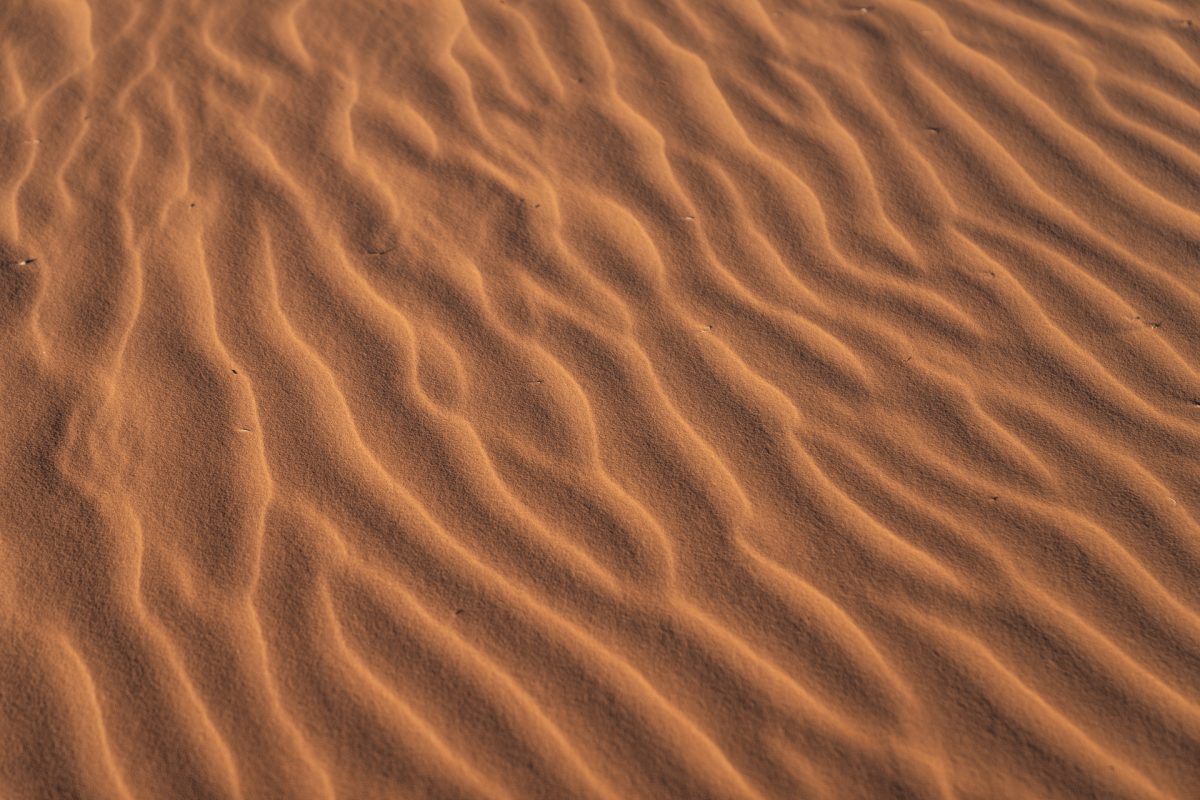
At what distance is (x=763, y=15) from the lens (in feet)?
12.0

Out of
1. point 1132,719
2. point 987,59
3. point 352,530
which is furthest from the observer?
point 987,59

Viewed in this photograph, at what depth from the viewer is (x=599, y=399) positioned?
266 centimetres

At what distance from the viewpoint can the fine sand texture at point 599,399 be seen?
2123mm

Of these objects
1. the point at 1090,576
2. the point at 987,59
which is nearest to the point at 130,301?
the point at 1090,576

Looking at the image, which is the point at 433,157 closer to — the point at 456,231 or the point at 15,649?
the point at 456,231

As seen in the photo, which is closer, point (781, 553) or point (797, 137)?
→ point (781, 553)

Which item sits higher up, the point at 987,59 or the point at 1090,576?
the point at 987,59

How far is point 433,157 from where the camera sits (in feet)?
10.7

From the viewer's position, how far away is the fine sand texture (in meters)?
2.12

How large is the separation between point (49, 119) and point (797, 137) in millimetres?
2325

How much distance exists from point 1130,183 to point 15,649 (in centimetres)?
312

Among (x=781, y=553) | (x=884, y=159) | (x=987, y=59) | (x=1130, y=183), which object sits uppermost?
(x=987, y=59)

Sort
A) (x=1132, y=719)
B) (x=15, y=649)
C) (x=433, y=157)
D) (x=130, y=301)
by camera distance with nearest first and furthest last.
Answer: (x=1132, y=719)
(x=15, y=649)
(x=130, y=301)
(x=433, y=157)

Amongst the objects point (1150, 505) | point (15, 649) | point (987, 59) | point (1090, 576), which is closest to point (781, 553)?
point (1090, 576)
